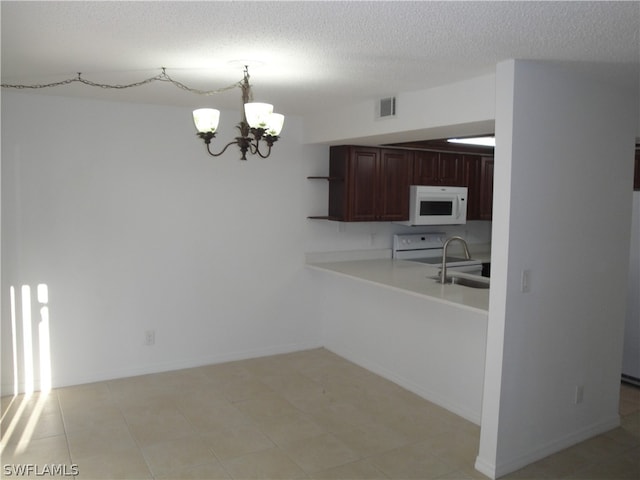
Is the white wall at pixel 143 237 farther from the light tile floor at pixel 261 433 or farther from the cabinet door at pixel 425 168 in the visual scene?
the cabinet door at pixel 425 168

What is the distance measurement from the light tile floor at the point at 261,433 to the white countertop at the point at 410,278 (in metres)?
0.88

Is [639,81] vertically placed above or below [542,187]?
above

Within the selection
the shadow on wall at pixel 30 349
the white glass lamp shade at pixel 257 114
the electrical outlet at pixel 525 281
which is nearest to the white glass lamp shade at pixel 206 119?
the white glass lamp shade at pixel 257 114

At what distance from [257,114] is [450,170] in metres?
3.36

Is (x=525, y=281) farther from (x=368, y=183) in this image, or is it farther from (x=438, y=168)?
(x=438, y=168)

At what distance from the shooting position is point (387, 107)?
3.87 meters

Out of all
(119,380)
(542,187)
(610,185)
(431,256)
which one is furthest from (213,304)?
(610,185)

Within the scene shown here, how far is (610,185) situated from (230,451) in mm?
2885

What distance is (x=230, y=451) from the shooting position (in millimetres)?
3252

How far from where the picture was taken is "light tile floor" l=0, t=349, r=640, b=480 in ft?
10.1

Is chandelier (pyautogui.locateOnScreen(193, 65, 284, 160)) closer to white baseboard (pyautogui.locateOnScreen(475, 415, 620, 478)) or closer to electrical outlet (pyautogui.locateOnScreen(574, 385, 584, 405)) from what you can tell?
white baseboard (pyautogui.locateOnScreen(475, 415, 620, 478))

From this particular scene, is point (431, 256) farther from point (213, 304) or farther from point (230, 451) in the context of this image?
point (230, 451)

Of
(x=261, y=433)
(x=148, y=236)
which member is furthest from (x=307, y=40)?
(x=148, y=236)

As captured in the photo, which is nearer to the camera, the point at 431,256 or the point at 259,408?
the point at 259,408
